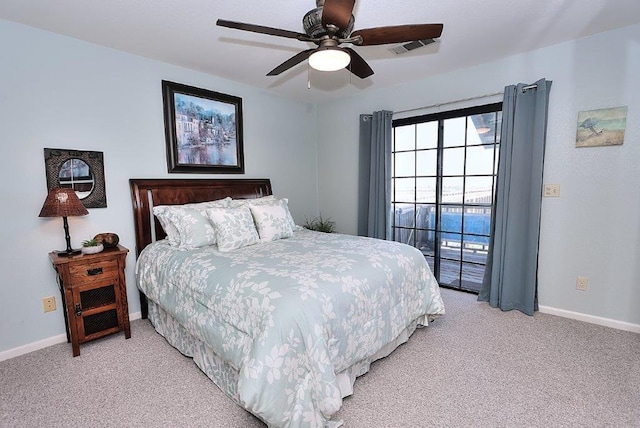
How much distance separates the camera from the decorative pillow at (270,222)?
9.27 feet

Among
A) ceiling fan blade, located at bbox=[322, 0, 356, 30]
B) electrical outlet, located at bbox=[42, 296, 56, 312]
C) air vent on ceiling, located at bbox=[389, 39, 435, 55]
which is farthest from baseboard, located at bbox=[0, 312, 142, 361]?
air vent on ceiling, located at bbox=[389, 39, 435, 55]

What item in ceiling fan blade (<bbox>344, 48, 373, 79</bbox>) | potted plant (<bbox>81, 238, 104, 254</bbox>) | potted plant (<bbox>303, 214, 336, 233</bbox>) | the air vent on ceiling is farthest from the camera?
potted plant (<bbox>303, 214, 336, 233</bbox>)

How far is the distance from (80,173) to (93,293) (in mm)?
1027

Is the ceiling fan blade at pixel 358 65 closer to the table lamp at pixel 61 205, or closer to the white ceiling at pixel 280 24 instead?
the white ceiling at pixel 280 24

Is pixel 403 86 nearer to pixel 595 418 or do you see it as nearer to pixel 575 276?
pixel 575 276

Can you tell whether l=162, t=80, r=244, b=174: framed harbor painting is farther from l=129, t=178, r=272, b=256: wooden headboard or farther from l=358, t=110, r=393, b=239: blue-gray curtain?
l=358, t=110, r=393, b=239: blue-gray curtain

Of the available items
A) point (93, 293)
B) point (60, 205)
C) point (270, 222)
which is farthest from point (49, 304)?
point (270, 222)

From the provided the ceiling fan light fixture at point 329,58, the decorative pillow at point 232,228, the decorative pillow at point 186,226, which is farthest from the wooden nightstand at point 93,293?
the ceiling fan light fixture at point 329,58

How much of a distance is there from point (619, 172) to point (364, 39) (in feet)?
8.12

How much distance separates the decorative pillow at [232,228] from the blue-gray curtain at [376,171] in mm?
1747

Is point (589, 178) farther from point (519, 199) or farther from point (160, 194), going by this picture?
point (160, 194)

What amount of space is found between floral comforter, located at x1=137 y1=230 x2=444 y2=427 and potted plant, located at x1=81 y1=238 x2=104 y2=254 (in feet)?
1.18

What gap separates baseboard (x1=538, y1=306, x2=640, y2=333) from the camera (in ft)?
8.32

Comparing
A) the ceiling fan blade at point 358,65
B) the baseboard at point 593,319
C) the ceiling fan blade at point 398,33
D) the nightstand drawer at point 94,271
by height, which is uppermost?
the ceiling fan blade at point 398,33
